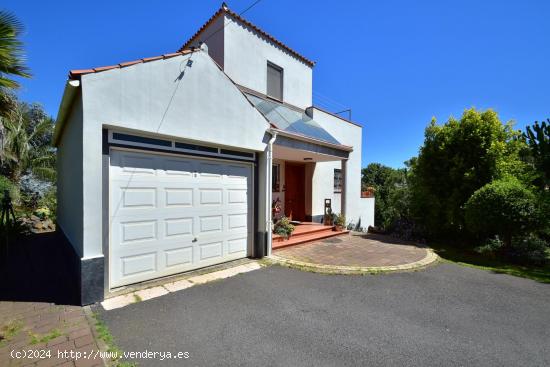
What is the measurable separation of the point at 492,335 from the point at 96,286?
6.32m

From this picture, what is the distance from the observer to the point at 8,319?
395 cm

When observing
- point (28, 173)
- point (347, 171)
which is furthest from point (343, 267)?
point (28, 173)

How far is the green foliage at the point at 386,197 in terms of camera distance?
1178cm

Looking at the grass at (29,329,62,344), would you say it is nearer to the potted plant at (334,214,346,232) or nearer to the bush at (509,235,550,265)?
the potted plant at (334,214,346,232)

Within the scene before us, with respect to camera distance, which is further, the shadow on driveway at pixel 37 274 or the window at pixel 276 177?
the window at pixel 276 177

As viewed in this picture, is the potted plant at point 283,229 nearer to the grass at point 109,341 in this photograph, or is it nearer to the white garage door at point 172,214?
the white garage door at point 172,214

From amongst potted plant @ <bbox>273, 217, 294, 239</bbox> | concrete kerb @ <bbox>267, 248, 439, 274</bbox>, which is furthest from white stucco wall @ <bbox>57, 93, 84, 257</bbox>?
potted plant @ <bbox>273, 217, 294, 239</bbox>

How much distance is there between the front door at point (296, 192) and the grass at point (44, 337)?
9.15 meters

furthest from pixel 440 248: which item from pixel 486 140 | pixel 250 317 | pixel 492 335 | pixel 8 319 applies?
pixel 8 319

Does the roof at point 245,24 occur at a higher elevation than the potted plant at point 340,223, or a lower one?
higher

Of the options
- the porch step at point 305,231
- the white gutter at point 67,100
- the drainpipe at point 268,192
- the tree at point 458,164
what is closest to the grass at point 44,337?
the white gutter at point 67,100

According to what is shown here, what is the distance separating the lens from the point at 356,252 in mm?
8023

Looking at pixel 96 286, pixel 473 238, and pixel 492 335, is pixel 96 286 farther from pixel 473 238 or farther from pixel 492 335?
pixel 473 238

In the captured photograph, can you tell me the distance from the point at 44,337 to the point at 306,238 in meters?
7.11
